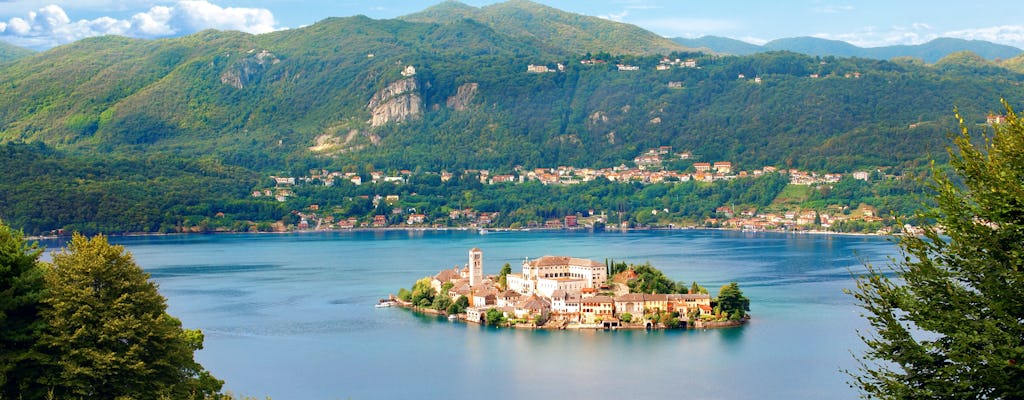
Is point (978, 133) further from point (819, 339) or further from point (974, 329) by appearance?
point (974, 329)

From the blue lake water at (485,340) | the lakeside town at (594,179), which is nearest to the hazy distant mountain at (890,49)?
the lakeside town at (594,179)

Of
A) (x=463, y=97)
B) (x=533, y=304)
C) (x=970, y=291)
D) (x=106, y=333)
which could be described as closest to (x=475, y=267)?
(x=533, y=304)

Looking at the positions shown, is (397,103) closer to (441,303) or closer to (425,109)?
(425,109)

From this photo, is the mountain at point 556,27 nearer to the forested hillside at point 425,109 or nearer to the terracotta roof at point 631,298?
the forested hillside at point 425,109

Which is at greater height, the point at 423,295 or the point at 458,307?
the point at 423,295

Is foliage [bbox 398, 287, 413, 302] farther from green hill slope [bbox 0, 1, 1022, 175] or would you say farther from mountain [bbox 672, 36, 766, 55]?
mountain [bbox 672, 36, 766, 55]

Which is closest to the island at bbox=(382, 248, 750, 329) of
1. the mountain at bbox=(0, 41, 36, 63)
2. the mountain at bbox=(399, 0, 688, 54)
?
the mountain at bbox=(399, 0, 688, 54)

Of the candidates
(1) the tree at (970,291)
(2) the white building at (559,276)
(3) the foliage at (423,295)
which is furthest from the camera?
(3) the foliage at (423,295)
